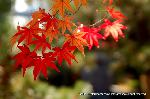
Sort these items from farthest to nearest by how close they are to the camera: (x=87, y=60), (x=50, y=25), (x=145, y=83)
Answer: (x=145, y=83) < (x=87, y=60) < (x=50, y=25)

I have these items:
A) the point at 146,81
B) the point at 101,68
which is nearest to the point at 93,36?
the point at 146,81

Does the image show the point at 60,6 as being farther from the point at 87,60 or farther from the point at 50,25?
the point at 87,60

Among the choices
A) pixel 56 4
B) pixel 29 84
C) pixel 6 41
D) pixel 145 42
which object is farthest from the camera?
pixel 145 42

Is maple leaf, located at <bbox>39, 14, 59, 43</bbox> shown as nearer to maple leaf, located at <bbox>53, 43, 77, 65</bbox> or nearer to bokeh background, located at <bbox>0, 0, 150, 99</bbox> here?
maple leaf, located at <bbox>53, 43, 77, 65</bbox>

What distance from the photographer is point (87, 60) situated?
4.93 m

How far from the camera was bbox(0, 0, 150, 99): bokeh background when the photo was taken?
3475 millimetres

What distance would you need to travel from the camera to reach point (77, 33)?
141 cm

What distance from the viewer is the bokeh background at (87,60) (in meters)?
3.47

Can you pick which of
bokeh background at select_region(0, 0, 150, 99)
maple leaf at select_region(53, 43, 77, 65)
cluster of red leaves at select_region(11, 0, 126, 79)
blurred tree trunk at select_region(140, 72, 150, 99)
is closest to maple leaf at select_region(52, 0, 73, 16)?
cluster of red leaves at select_region(11, 0, 126, 79)

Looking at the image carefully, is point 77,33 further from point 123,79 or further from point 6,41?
point 123,79

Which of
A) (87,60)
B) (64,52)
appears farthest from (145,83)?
(64,52)

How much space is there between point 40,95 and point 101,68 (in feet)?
11.6

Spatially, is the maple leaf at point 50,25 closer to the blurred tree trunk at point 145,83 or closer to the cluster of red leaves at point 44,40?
the cluster of red leaves at point 44,40

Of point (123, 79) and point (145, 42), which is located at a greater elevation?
point (145, 42)
